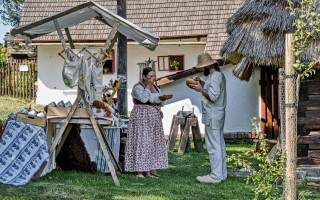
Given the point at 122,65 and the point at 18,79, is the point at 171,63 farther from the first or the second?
A: the point at 122,65

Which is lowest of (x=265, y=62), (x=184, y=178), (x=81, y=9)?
→ (x=184, y=178)

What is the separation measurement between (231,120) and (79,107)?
861cm

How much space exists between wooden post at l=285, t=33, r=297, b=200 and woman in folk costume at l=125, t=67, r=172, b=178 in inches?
161

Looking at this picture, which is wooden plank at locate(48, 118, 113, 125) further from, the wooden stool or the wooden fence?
the wooden fence

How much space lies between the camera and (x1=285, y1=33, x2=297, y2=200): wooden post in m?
4.98

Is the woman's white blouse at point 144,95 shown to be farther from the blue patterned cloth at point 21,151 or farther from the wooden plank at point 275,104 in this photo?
the wooden plank at point 275,104

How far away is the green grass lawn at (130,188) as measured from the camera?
721cm

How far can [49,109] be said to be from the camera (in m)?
8.91

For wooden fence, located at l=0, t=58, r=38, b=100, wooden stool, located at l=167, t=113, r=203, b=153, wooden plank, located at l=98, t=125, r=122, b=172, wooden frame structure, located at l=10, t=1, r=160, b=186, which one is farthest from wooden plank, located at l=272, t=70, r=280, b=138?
wooden fence, located at l=0, t=58, r=38, b=100

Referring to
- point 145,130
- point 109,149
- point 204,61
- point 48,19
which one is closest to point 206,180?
point 145,130

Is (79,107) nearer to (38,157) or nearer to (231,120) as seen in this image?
(38,157)

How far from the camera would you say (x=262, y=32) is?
991 cm

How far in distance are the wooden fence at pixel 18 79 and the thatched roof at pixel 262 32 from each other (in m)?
13.3

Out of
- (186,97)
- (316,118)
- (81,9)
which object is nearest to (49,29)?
(81,9)
